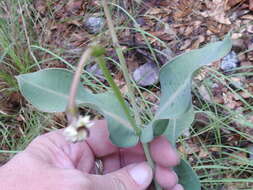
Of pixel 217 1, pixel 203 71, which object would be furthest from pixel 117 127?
pixel 217 1

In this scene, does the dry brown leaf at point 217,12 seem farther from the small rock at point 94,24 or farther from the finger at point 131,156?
the finger at point 131,156

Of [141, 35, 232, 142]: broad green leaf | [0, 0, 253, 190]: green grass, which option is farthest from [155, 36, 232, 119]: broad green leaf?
[0, 0, 253, 190]: green grass

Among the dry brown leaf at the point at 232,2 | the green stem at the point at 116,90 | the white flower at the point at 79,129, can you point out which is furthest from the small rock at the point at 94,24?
the white flower at the point at 79,129

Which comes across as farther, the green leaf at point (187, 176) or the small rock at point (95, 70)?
the small rock at point (95, 70)

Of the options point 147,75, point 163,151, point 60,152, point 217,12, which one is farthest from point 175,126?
point 217,12

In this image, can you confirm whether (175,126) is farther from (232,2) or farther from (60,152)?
(232,2)

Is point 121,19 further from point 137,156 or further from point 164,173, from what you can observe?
point 164,173

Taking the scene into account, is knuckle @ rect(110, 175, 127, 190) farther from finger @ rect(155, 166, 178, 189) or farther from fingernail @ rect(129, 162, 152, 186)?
finger @ rect(155, 166, 178, 189)
